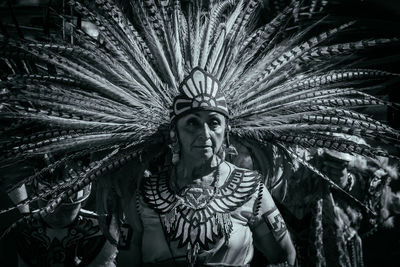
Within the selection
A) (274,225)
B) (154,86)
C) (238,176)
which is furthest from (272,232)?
(154,86)

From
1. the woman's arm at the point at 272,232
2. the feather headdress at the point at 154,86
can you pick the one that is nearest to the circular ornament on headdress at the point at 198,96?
the feather headdress at the point at 154,86

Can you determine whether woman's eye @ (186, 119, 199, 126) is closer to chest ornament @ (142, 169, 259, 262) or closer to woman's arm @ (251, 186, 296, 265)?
chest ornament @ (142, 169, 259, 262)

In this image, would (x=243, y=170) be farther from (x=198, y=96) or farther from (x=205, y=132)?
(x=198, y=96)

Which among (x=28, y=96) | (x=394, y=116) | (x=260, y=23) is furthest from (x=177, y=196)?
(x=394, y=116)

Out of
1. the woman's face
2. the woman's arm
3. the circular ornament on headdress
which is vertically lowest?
the woman's arm

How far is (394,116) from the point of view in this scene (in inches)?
202

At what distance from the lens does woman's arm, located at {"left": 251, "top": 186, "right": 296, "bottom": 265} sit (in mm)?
3467

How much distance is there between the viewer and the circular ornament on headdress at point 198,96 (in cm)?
334

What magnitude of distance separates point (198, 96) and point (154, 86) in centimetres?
47

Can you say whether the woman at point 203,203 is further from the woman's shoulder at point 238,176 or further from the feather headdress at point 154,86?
the feather headdress at point 154,86

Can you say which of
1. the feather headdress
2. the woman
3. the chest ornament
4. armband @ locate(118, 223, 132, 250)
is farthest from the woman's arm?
armband @ locate(118, 223, 132, 250)

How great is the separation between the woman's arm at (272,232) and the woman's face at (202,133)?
430mm

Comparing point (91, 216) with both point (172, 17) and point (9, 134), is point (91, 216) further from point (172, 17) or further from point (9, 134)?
point (172, 17)

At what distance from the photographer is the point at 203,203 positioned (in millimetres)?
3402
